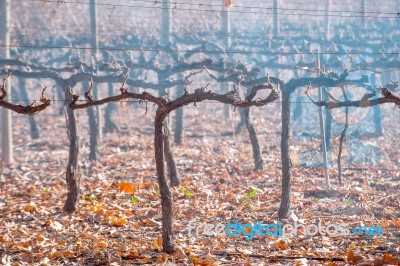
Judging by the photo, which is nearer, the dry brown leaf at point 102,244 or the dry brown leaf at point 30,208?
the dry brown leaf at point 102,244

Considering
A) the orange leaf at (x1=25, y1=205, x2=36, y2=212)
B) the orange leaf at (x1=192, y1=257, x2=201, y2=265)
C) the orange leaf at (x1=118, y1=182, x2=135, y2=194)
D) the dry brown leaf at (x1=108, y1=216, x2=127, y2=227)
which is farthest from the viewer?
the orange leaf at (x1=118, y1=182, x2=135, y2=194)

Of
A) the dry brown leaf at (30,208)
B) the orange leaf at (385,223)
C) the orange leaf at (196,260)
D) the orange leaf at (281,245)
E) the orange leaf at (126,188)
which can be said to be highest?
the orange leaf at (126,188)

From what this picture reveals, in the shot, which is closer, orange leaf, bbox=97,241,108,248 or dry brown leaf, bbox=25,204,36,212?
orange leaf, bbox=97,241,108,248

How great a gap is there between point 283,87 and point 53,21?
28.8 metres

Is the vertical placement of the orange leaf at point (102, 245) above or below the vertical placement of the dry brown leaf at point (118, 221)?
below

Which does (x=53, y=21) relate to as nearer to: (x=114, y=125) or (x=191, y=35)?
(x=191, y=35)

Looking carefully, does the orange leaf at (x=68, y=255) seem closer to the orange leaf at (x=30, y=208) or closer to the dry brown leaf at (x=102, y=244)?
the dry brown leaf at (x=102, y=244)

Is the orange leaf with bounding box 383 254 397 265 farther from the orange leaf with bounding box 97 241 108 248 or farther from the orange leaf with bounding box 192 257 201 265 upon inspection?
the orange leaf with bounding box 97 241 108 248

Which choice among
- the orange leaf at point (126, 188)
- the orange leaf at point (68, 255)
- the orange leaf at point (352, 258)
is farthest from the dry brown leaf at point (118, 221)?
the orange leaf at point (352, 258)

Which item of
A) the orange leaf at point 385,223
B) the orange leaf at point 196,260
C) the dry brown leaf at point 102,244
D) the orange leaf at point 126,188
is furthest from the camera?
the orange leaf at point 126,188

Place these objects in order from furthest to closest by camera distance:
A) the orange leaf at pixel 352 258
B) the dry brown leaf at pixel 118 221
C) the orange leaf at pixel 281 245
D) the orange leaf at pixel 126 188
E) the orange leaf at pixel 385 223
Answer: the orange leaf at pixel 126 188 < the dry brown leaf at pixel 118 221 < the orange leaf at pixel 385 223 < the orange leaf at pixel 281 245 < the orange leaf at pixel 352 258

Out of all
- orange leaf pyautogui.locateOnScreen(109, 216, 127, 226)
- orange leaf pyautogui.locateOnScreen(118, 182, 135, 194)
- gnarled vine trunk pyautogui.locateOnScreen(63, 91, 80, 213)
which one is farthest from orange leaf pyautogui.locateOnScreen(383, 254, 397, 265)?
orange leaf pyautogui.locateOnScreen(118, 182, 135, 194)

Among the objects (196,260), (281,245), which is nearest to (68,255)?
(196,260)

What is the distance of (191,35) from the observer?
33406 millimetres
